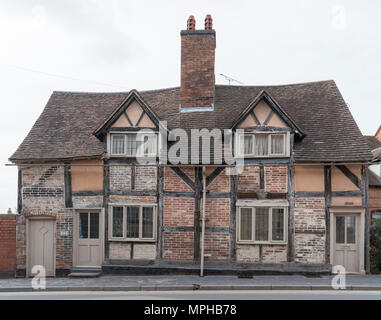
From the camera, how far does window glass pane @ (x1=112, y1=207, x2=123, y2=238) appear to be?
42.7 ft

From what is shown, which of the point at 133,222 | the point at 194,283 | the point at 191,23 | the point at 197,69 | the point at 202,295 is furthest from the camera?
the point at 191,23

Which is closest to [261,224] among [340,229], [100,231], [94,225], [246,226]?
[246,226]

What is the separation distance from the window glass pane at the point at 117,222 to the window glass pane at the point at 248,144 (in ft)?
16.8

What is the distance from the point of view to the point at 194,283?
35.9ft

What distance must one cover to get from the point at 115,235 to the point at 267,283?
18.7 feet

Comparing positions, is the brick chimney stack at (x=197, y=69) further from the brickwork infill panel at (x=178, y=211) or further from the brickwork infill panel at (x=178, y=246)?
the brickwork infill panel at (x=178, y=246)

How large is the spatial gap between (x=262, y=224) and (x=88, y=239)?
650cm

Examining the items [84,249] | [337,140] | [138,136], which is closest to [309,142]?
[337,140]

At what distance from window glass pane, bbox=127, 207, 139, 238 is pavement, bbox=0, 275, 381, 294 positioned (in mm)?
1532

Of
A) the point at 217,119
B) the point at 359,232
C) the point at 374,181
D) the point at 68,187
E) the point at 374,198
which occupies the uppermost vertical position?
the point at 217,119

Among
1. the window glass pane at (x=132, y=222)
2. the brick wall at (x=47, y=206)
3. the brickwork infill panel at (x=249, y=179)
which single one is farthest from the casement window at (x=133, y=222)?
the brickwork infill panel at (x=249, y=179)

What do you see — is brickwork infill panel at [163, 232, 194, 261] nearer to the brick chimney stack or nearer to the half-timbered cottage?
the half-timbered cottage

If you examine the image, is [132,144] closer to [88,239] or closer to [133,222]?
[133,222]

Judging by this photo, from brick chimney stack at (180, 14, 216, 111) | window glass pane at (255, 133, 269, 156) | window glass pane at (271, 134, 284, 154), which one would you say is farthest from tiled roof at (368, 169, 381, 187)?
brick chimney stack at (180, 14, 216, 111)
